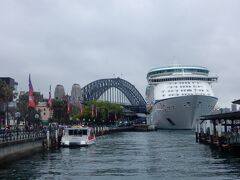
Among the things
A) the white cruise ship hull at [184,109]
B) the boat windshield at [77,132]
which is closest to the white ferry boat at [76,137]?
the boat windshield at [77,132]

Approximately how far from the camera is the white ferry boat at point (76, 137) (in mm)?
84938

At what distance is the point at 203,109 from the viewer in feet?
529

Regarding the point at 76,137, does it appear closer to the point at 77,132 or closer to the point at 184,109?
the point at 77,132

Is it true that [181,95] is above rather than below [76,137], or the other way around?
above

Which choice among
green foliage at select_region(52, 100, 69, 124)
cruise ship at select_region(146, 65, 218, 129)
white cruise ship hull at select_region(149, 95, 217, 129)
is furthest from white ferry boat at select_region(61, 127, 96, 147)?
Result: green foliage at select_region(52, 100, 69, 124)

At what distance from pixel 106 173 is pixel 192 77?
129038mm

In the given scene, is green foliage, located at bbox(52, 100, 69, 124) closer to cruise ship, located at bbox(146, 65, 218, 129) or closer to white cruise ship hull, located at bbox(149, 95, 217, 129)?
cruise ship, located at bbox(146, 65, 218, 129)

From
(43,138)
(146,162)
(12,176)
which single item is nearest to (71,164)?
(146,162)

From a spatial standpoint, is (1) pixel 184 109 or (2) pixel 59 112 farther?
(2) pixel 59 112

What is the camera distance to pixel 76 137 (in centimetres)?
8612

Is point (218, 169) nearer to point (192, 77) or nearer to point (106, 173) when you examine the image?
point (106, 173)

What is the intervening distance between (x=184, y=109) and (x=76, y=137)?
3171 inches

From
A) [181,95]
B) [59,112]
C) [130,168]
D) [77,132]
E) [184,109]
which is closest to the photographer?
[130,168]

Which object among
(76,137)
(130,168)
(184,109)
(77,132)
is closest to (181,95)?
(184,109)
